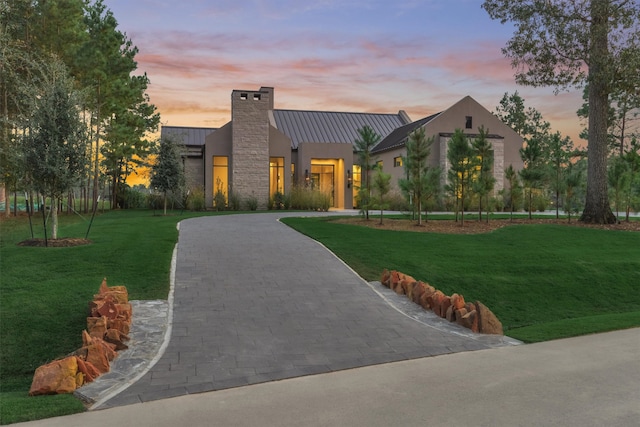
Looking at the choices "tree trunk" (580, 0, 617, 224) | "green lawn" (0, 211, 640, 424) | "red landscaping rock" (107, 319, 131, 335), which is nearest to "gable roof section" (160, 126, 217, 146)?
"green lawn" (0, 211, 640, 424)

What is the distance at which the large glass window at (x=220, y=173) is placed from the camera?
2831 centimetres

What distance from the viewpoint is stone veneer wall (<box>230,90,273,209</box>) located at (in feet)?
89.9

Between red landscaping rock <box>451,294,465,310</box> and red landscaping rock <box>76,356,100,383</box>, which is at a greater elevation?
red landscaping rock <box>451,294,465,310</box>

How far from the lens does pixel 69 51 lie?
2266 centimetres

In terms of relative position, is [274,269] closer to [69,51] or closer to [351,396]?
[351,396]

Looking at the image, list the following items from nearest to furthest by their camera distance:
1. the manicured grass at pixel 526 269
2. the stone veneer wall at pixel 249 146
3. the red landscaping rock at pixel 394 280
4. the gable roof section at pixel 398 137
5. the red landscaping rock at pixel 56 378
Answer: the red landscaping rock at pixel 56 378, the manicured grass at pixel 526 269, the red landscaping rock at pixel 394 280, the stone veneer wall at pixel 249 146, the gable roof section at pixel 398 137

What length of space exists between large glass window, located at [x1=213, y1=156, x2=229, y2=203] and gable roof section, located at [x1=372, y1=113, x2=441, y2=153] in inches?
418

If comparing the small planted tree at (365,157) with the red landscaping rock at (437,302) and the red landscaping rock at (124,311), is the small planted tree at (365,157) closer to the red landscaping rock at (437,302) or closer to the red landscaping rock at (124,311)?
the red landscaping rock at (437,302)

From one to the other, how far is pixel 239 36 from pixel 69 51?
10456mm

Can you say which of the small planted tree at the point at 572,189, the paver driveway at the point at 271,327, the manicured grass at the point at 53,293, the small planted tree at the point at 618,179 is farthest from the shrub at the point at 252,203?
the small planted tree at the point at 618,179

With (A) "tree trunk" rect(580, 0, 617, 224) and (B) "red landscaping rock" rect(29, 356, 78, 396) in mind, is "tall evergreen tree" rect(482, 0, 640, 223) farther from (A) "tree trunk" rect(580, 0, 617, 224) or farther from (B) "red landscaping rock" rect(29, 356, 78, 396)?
(B) "red landscaping rock" rect(29, 356, 78, 396)

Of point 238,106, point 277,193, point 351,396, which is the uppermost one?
point 238,106

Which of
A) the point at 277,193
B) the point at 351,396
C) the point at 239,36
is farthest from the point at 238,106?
the point at 351,396

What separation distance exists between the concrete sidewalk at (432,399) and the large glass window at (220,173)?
24.5m
